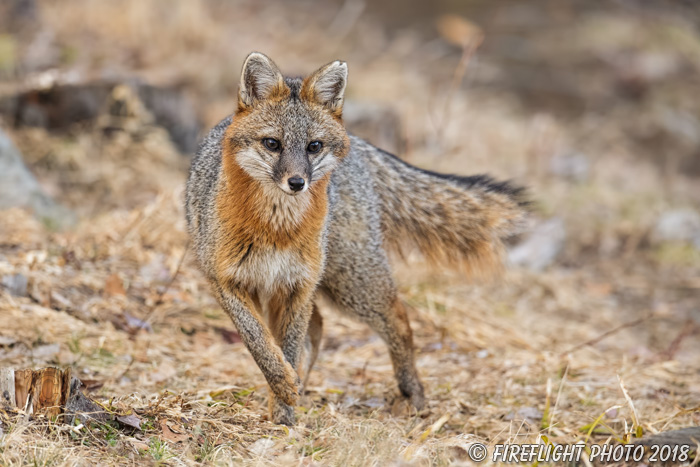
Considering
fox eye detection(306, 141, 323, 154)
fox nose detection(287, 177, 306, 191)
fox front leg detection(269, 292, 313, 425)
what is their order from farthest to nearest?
fox front leg detection(269, 292, 313, 425), fox eye detection(306, 141, 323, 154), fox nose detection(287, 177, 306, 191)

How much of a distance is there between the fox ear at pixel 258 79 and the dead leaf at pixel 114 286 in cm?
227

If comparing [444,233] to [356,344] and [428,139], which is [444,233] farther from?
[428,139]

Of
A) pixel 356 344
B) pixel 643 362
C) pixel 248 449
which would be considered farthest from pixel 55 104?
pixel 643 362

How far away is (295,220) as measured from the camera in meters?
4.26

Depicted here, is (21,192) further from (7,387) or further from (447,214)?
(447,214)

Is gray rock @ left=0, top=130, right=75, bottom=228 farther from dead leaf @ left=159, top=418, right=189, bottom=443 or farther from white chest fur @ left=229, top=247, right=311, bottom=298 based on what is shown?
dead leaf @ left=159, top=418, right=189, bottom=443

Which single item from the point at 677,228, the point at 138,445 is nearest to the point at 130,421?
the point at 138,445

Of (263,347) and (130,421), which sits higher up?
(263,347)

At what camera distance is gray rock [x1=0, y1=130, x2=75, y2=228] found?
271 inches

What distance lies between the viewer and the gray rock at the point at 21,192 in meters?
6.88

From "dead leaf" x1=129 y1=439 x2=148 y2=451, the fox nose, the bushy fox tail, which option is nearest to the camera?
"dead leaf" x1=129 y1=439 x2=148 y2=451

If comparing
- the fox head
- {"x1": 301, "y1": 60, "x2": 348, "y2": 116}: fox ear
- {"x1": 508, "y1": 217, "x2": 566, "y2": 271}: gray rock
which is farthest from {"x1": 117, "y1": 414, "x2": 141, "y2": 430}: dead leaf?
{"x1": 508, "y1": 217, "x2": 566, "y2": 271}: gray rock

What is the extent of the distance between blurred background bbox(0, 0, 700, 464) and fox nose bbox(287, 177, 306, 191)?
128cm

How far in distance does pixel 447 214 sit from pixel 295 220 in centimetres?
152
